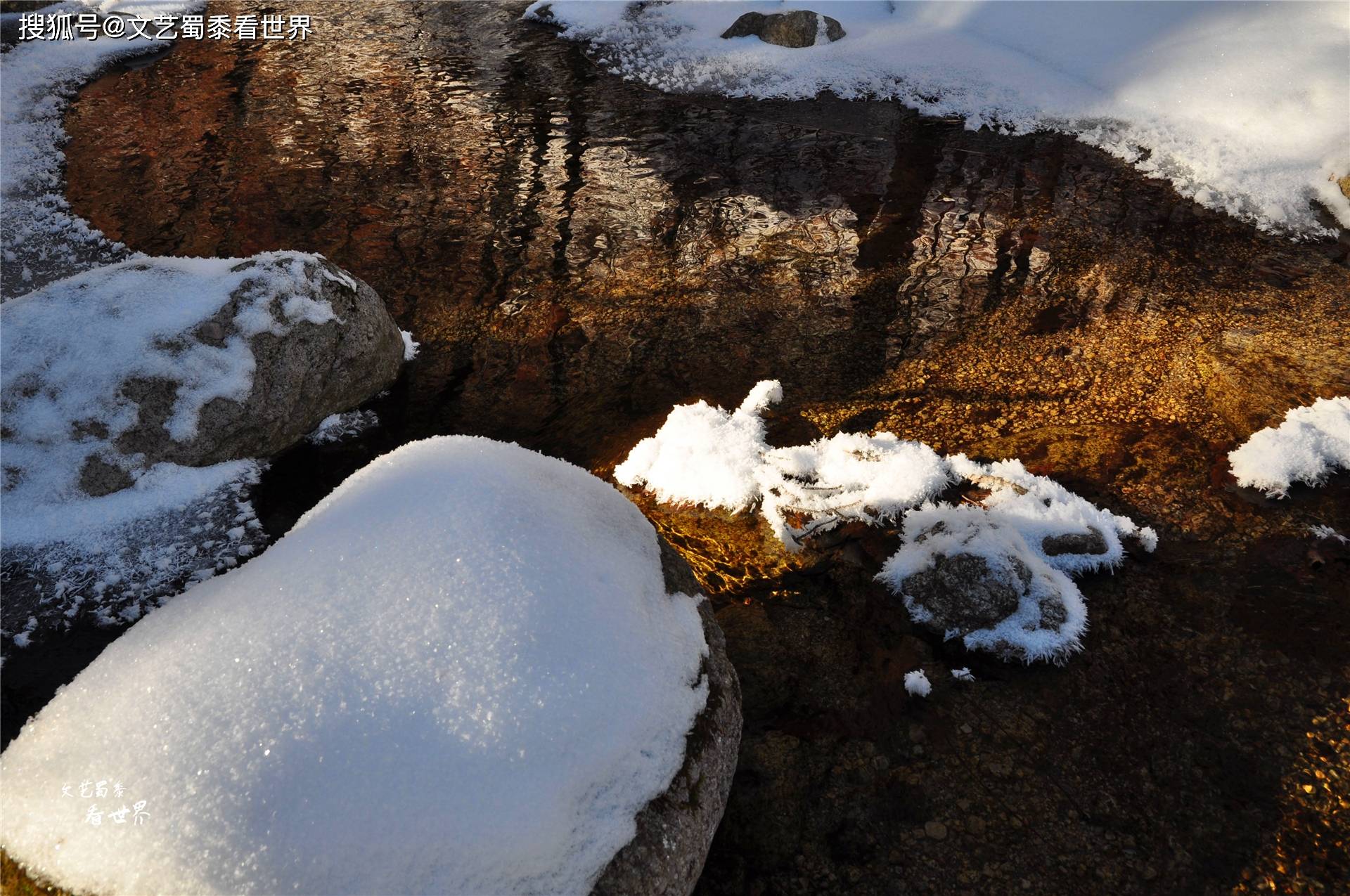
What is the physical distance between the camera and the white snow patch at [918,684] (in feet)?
9.09

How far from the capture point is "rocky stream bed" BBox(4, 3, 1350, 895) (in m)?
2.48

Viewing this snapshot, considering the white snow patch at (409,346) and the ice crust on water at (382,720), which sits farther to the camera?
the white snow patch at (409,346)

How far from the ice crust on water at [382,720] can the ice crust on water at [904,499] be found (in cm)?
125

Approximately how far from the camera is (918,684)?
2783 millimetres

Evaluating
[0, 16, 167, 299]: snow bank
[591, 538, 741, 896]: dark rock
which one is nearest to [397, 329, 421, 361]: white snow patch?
[0, 16, 167, 299]: snow bank

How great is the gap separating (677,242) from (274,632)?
4.04 meters

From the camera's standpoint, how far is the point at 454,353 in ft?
14.7

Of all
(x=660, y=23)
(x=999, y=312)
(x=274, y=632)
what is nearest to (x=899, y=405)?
(x=999, y=312)

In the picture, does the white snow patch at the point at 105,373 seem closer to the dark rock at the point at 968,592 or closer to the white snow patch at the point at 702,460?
the white snow patch at the point at 702,460

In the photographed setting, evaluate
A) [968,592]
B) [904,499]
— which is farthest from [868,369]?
[968,592]

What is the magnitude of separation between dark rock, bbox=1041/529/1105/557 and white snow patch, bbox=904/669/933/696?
81 centimetres

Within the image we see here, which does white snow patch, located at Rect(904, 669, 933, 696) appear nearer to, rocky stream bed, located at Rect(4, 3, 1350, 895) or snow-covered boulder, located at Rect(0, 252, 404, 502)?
rocky stream bed, located at Rect(4, 3, 1350, 895)

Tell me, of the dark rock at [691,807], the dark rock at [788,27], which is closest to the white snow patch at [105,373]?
the dark rock at [691,807]

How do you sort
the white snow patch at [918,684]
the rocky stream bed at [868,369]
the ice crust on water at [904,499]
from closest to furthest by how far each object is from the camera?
the rocky stream bed at [868,369], the white snow patch at [918,684], the ice crust on water at [904,499]
